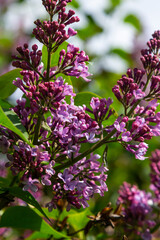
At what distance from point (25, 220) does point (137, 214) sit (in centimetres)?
84

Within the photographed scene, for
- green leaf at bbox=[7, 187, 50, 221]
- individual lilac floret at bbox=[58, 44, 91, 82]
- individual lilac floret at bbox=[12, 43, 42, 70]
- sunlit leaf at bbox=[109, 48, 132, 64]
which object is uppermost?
individual lilac floret at bbox=[12, 43, 42, 70]

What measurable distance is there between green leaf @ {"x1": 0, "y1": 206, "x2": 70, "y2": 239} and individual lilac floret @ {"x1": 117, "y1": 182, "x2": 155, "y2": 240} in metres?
0.64

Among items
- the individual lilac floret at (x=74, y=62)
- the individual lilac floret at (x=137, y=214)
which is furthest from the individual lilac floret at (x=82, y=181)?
the individual lilac floret at (x=137, y=214)

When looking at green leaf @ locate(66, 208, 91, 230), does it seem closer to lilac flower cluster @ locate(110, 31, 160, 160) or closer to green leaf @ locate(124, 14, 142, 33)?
lilac flower cluster @ locate(110, 31, 160, 160)

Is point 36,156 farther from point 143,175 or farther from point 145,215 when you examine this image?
point 143,175

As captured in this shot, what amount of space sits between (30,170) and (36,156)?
0.30 ft

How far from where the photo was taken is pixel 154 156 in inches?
99.0

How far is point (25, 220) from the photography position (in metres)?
1.57

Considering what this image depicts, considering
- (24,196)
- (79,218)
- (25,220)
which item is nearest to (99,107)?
(24,196)

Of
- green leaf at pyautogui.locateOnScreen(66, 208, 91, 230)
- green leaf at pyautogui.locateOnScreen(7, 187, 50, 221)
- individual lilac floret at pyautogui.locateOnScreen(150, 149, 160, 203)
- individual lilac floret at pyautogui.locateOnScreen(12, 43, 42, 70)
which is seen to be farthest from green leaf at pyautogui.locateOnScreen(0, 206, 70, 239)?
individual lilac floret at pyautogui.locateOnScreen(150, 149, 160, 203)

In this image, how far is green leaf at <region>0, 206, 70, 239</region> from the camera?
1.56 meters

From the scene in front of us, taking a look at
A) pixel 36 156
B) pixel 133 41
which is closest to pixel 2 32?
pixel 133 41

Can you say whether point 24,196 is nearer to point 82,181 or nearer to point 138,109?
point 82,181

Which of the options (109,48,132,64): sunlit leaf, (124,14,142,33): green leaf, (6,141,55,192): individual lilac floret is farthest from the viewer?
(124,14,142,33): green leaf
